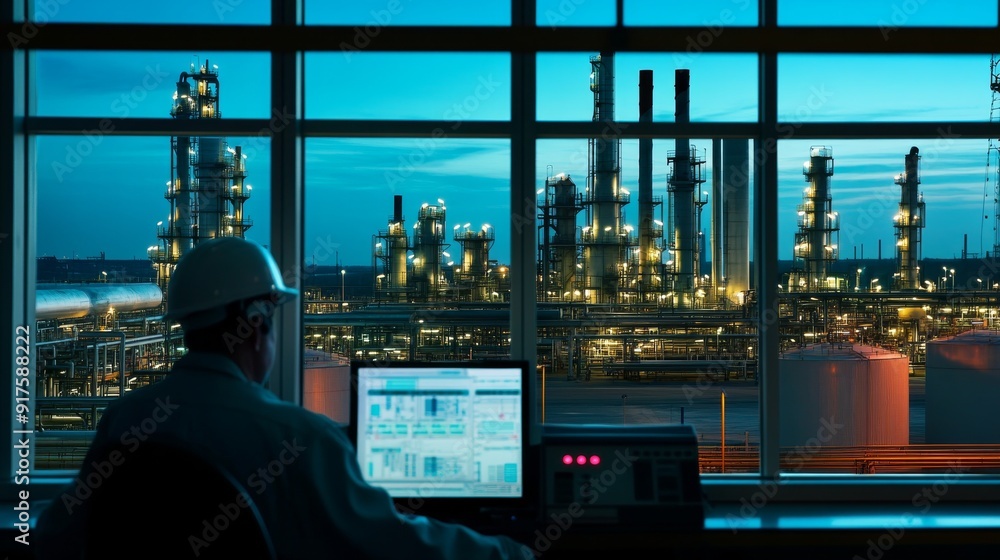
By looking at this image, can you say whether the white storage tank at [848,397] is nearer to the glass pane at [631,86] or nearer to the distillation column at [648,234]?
the glass pane at [631,86]

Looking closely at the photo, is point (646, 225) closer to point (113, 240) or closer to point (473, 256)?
point (473, 256)

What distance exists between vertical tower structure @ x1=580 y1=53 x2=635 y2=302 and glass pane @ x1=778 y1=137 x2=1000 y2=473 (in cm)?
318

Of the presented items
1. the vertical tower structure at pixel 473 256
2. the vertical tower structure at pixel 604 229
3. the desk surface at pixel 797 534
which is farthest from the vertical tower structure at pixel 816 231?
the desk surface at pixel 797 534

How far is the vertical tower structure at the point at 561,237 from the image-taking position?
48.0 feet

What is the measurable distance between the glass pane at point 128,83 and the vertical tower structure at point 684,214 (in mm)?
13456

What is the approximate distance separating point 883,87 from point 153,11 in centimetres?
320

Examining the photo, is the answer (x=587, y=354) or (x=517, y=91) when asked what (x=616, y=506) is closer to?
(x=517, y=91)

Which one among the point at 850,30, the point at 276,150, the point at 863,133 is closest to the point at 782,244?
the point at 863,133

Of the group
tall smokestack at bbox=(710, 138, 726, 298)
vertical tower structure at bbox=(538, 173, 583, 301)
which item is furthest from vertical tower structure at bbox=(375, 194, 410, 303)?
tall smokestack at bbox=(710, 138, 726, 298)

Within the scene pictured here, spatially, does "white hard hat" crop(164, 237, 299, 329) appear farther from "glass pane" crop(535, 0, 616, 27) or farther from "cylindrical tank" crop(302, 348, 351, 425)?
"cylindrical tank" crop(302, 348, 351, 425)

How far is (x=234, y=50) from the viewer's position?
196 centimetres

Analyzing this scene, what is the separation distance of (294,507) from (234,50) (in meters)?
1.29

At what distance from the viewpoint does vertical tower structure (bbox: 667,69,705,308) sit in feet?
51.7

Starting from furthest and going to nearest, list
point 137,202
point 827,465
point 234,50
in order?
point 827,465 < point 137,202 < point 234,50
